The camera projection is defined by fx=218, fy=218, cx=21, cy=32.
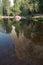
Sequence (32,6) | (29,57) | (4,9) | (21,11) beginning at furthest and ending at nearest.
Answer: (4,9) → (21,11) → (32,6) → (29,57)

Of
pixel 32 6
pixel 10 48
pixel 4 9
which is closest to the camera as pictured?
pixel 10 48

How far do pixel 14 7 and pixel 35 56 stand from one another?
57.1m

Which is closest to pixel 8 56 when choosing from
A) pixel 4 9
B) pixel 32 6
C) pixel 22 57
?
pixel 22 57

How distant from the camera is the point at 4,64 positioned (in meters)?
11.0

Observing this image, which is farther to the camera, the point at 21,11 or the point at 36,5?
the point at 21,11

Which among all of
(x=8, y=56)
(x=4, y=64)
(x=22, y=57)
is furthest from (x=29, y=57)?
(x=4, y=64)

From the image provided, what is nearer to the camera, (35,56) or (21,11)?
(35,56)

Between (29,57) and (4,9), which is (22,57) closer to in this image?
(29,57)

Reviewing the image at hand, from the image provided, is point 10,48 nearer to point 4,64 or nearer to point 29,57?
point 29,57

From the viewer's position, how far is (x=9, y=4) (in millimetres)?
72562

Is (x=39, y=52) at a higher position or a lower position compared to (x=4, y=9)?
higher

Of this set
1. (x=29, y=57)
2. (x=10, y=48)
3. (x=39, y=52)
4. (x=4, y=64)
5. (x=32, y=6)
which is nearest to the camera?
(x=4, y=64)

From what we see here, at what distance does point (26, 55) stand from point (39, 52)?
1198mm

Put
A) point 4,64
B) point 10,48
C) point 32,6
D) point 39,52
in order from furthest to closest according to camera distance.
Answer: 1. point 32,6
2. point 10,48
3. point 39,52
4. point 4,64
